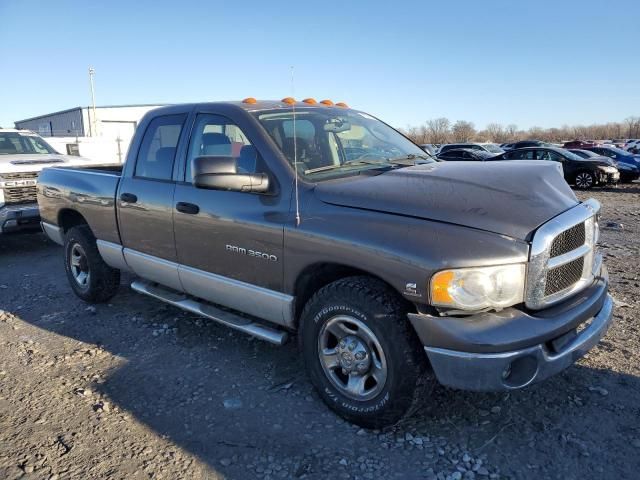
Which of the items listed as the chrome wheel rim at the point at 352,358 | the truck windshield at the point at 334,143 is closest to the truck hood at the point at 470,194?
the truck windshield at the point at 334,143

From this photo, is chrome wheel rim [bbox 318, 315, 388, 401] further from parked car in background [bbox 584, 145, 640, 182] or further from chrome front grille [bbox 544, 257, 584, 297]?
parked car in background [bbox 584, 145, 640, 182]

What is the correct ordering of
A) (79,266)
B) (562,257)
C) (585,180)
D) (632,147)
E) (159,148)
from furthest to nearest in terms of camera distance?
1. (632,147)
2. (585,180)
3. (79,266)
4. (159,148)
5. (562,257)

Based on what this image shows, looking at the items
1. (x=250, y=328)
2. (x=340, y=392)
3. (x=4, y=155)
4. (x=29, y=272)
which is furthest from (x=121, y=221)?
(x=4, y=155)

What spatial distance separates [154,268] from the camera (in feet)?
14.0

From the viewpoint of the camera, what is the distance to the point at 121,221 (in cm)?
454

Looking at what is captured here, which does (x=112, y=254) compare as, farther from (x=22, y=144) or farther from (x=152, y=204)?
(x=22, y=144)

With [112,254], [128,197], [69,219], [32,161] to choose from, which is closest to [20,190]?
[32,161]

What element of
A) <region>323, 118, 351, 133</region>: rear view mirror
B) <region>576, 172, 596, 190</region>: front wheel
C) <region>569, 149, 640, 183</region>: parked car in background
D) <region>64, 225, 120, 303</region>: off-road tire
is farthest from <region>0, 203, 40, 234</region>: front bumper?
<region>569, 149, 640, 183</region>: parked car in background

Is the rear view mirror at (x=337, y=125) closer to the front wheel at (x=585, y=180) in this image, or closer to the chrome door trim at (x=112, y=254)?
the chrome door trim at (x=112, y=254)

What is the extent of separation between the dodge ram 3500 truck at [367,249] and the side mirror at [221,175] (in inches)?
0.4

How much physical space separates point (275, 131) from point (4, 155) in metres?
7.28

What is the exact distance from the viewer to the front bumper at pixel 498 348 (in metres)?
2.44

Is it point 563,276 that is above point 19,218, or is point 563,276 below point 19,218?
above

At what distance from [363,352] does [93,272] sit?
11.1 feet
